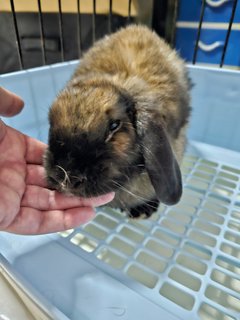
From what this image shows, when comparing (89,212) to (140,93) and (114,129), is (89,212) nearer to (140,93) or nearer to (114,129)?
(114,129)

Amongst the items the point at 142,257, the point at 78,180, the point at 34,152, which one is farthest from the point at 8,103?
the point at 142,257

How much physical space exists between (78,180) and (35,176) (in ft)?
0.95

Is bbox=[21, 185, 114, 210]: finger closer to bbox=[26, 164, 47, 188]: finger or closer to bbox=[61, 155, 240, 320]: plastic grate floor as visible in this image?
bbox=[26, 164, 47, 188]: finger

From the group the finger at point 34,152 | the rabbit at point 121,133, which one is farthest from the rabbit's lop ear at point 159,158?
the finger at point 34,152

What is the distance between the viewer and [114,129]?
776 mm

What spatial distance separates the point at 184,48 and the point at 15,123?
153 centimetres

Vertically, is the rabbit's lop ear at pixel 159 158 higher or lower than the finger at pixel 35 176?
higher

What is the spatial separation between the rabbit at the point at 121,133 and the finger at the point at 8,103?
0.75 ft

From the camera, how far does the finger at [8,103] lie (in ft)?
3.25

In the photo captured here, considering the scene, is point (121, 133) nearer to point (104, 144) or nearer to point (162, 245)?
point (104, 144)

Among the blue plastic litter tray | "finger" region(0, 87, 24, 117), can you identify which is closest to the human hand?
"finger" region(0, 87, 24, 117)

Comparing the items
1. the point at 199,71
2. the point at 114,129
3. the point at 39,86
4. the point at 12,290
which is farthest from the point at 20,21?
the point at 12,290

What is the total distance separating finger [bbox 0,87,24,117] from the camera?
39.0 inches

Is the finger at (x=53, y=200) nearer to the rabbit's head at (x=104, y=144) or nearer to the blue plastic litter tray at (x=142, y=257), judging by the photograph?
the rabbit's head at (x=104, y=144)
